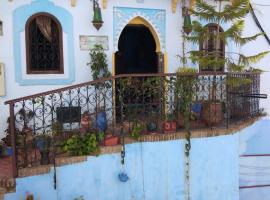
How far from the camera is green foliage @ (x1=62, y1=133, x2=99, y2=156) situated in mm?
5980

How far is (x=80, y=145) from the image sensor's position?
6.00m

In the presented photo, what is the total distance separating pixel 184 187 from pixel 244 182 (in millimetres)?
2854

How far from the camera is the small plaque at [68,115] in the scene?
6.33 m

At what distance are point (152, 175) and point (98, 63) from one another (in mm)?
2990

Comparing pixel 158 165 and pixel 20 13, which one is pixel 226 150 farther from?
pixel 20 13

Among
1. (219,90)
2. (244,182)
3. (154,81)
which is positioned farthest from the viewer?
(244,182)

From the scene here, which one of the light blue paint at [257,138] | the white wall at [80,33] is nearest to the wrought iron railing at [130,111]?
the white wall at [80,33]

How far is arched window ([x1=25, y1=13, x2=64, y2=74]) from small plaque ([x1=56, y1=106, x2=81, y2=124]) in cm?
157

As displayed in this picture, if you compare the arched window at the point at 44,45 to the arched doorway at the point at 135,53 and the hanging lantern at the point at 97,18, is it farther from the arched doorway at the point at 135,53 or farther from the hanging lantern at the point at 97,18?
the arched doorway at the point at 135,53

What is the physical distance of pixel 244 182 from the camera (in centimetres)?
880

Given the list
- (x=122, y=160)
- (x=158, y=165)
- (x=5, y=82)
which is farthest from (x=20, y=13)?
(x=158, y=165)

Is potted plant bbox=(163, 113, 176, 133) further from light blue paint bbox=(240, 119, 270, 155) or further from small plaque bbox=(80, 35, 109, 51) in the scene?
small plaque bbox=(80, 35, 109, 51)

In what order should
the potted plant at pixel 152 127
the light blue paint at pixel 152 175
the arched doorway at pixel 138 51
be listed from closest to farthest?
the light blue paint at pixel 152 175, the potted plant at pixel 152 127, the arched doorway at pixel 138 51

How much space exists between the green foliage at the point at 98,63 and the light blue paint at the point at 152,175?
7.78 ft
